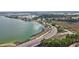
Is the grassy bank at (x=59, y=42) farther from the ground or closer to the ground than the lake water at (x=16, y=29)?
closer to the ground

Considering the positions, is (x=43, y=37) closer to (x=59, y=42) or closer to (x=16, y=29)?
(x=59, y=42)

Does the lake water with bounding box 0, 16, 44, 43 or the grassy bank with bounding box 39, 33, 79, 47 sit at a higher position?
the lake water with bounding box 0, 16, 44, 43

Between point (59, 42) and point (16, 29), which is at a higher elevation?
point (16, 29)

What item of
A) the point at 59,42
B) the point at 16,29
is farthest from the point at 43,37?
the point at 16,29
